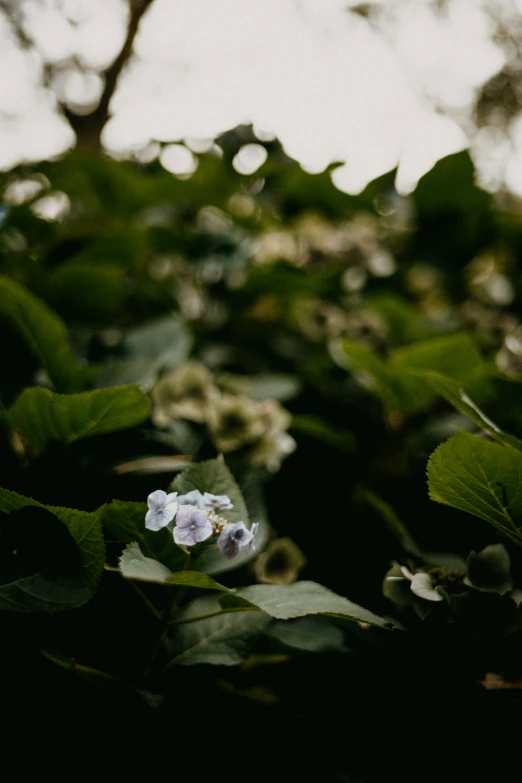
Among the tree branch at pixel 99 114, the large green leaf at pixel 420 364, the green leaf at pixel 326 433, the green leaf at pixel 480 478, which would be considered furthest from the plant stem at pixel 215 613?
the tree branch at pixel 99 114

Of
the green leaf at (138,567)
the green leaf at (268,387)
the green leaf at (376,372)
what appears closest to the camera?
the green leaf at (138,567)

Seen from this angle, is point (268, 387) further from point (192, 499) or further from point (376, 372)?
point (192, 499)

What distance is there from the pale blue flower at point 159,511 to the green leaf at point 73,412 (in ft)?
0.57

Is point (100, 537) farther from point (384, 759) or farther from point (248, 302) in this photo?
point (248, 302)

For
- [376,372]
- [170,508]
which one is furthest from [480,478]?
[376,372]

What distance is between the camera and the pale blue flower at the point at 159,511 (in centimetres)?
66

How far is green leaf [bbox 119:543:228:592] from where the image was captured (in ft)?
1.92

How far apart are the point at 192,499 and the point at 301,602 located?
17 cm

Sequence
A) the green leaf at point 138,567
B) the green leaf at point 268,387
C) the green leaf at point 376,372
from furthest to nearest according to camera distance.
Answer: the green leaf at point 268,387 → the green leaf at point 376,372 → the green leaf at point 138,567

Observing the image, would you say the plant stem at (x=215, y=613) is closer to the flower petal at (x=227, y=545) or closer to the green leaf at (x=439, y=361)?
the flower petal at (x=227, y=545)

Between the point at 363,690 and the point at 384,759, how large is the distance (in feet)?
0.28

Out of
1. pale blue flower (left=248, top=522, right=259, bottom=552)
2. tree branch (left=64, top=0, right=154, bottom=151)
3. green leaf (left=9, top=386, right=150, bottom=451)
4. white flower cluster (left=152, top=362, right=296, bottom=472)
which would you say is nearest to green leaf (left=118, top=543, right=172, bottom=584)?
pale blue flower (left=248, top=522, right=259, bottom=552)

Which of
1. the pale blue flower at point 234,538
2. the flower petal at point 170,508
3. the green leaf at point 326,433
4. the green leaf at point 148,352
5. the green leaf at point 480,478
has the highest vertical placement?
the green leaf at point 480,478

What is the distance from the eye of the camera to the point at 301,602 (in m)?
0.66
